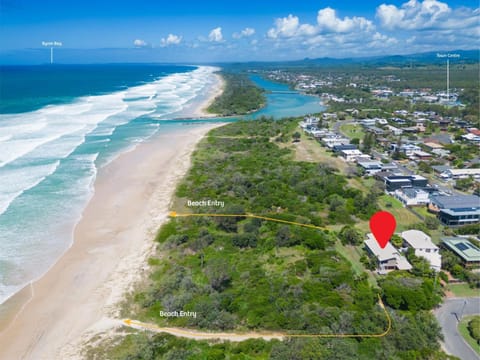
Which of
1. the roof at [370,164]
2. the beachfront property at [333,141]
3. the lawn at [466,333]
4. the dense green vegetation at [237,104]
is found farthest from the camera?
the dense green vegetation at [237,104]

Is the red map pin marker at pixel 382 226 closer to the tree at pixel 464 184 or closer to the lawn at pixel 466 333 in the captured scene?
the lawn at pixel 466 333

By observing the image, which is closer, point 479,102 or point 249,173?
point 249,173

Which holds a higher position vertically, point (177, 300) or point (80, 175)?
point (80, 175)

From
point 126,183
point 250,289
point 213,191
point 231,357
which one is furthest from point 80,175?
point 231,357

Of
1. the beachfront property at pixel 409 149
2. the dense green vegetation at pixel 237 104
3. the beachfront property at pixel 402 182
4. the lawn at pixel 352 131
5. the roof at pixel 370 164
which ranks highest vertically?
the dense green vegetation at pixel 237 104

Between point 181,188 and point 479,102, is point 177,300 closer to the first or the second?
point 181,188

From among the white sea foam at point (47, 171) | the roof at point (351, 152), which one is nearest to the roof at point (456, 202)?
the roof at point (351, 152)

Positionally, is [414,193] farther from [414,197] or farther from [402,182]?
[402,182]

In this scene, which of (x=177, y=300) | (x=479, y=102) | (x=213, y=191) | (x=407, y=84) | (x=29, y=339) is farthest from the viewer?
(x=407, y=84)
